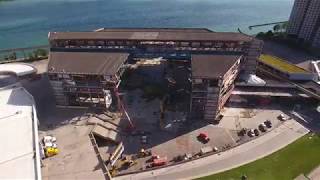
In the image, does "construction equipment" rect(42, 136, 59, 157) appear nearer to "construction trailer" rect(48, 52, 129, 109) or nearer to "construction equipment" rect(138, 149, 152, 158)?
"construction trailer" rect(48, 52, 129, 109)

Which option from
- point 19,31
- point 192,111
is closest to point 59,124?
point 192,111

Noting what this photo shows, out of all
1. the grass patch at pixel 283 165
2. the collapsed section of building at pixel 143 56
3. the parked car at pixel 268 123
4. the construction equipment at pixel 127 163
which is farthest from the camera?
the parked car at pixel 268 123

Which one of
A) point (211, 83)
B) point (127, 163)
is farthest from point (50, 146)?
point (211, 83)

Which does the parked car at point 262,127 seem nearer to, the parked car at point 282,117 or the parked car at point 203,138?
the parked car at point 282,117

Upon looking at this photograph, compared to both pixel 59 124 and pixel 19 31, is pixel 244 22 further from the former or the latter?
pixel 59 124

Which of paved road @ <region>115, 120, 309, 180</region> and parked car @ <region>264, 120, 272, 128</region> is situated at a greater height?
parked car @ <region>264, 120, 272, 128</region>

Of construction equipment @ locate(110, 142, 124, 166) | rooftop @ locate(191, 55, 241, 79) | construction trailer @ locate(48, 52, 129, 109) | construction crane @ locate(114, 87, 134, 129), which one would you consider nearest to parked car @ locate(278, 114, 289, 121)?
rooftop @ locate(191, 55, 241, 79)

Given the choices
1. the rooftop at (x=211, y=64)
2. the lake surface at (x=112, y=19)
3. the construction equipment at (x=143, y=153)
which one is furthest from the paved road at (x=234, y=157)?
the lake surface at (x=112, y=19)
